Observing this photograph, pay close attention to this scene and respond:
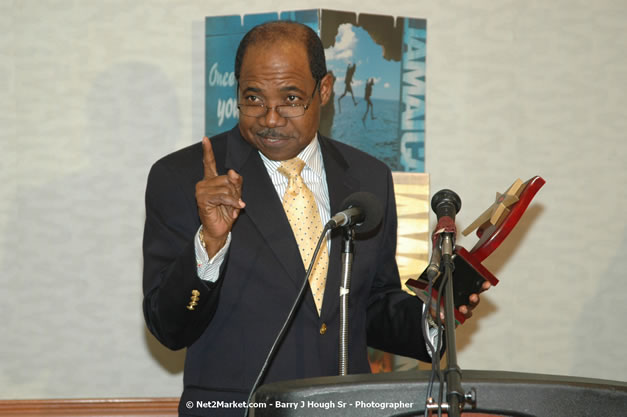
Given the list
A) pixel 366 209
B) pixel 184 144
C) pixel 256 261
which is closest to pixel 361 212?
pixel 366 209

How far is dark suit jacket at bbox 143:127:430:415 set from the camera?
2.06 metres

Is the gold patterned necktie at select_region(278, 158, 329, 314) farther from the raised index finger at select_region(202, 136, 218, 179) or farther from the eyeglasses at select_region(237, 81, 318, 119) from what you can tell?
the raised index finger at select_region(202, 136, 218, 179)

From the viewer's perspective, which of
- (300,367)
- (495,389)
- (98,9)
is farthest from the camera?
(98,9)

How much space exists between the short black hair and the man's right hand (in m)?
0.43

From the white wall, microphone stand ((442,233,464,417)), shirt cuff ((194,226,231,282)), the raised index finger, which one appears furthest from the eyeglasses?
the white wall

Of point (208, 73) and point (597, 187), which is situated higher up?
point (208, 73)

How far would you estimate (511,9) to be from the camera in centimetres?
374

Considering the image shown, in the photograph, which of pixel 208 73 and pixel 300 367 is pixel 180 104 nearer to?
pixel 208 73

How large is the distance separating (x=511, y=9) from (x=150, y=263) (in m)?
2.46

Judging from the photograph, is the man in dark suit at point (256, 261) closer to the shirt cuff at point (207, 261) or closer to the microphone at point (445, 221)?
the shirt cuff at point (207, 261)

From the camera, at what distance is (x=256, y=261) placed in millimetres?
2111

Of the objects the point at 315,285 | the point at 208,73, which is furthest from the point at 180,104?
the point at 315,285

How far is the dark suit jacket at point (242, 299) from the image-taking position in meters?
2.06

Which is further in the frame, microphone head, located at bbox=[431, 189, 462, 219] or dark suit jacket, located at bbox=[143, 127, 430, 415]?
dark suit jacket, located at bbox=[143, 127, 430, 415]
